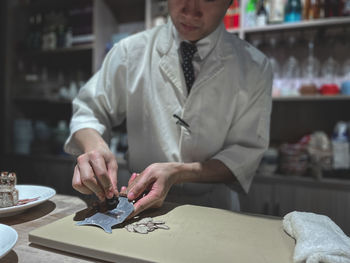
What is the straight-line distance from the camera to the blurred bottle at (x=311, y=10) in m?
2.10

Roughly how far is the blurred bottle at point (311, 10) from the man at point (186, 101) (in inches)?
44.2

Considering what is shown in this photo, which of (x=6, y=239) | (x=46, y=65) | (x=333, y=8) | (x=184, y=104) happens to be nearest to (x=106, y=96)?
(x=184, y=104)

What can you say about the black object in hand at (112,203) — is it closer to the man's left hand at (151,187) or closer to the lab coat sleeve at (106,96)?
the man's left hand at (151,187)

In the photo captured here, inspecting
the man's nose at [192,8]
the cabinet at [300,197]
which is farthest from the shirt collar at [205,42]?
the cabinet at [300,197]

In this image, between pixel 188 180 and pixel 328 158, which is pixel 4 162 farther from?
pixel 328 158

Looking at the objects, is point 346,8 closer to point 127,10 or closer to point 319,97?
point 319,97

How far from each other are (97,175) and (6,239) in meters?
0.25

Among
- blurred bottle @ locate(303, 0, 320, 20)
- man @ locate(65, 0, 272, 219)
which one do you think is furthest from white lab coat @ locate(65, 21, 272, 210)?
blurred bottle @ locate(303, 0, 320, 20)

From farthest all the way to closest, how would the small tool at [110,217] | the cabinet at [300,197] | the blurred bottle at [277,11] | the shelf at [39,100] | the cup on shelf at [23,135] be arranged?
the cup on shelf at [23,135]
the shelf at [39,100]
the blurred bottle at [277,11]
the cabinet at [300,197]
the small tool at [110,217]

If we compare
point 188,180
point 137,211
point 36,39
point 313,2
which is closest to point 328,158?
point 313,2

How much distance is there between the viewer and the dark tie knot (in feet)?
3.80

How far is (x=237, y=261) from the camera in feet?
1.79

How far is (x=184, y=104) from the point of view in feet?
3.83

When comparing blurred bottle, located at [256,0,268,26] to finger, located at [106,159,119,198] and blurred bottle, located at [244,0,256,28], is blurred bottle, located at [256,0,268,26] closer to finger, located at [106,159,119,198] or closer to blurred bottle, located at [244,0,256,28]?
blurred bottle, located at [244,0,256,28]
